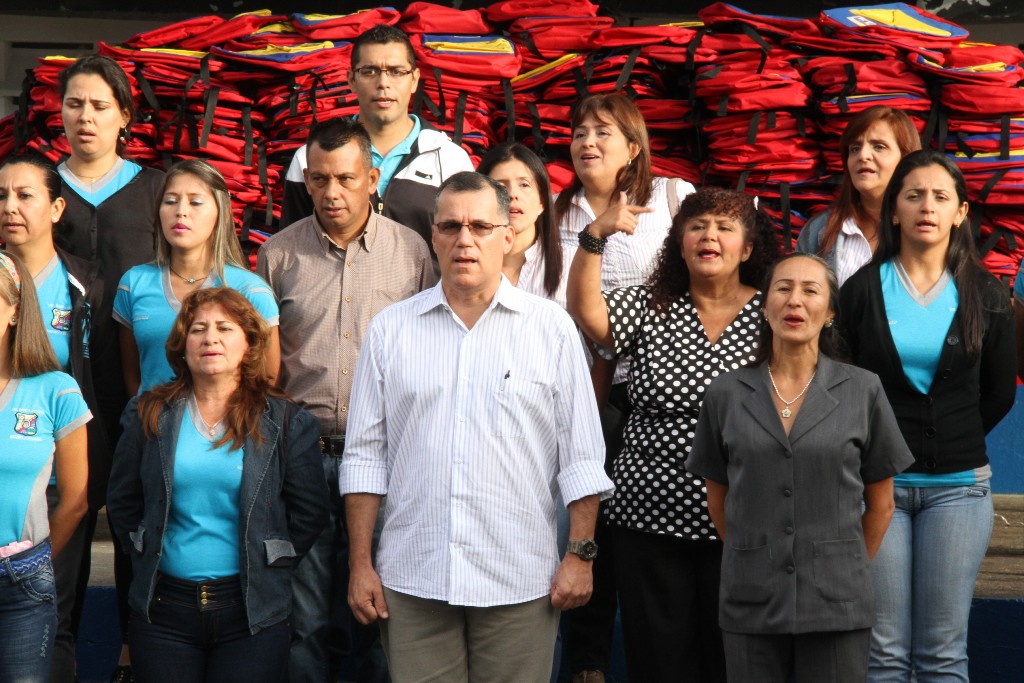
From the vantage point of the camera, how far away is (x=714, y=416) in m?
3.63

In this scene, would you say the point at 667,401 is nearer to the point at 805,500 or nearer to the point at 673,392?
the point at 673,392

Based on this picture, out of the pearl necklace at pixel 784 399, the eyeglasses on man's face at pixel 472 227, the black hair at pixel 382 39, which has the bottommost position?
the pearl necklace at pixel 784 399

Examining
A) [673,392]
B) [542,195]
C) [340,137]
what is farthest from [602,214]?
[340,137]

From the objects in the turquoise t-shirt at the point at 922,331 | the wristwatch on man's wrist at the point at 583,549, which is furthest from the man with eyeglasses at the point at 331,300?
the turquoise t-shirt at the point at 922,331

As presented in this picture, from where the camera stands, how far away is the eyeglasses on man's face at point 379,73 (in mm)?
4824

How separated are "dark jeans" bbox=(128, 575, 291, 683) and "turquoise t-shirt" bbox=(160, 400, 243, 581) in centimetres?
5

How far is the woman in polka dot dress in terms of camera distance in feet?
12.7

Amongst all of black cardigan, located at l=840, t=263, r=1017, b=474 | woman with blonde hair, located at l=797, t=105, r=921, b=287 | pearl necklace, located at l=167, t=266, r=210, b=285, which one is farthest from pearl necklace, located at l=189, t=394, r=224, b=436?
woman with blonde hair, located at l=797, t=105, r=921, b=287

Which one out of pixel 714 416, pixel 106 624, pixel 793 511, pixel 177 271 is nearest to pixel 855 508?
pixel 793 511

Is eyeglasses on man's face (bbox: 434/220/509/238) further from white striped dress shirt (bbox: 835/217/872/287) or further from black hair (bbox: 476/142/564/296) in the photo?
white striped dress shirt (bbox: 835/217/872/287)

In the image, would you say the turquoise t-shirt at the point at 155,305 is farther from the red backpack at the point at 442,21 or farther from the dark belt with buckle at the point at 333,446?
the red backpack at the point at 442,21

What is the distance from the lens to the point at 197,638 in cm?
376

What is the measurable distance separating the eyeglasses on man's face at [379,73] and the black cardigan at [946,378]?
1797 millimetres

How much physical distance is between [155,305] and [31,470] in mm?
731
